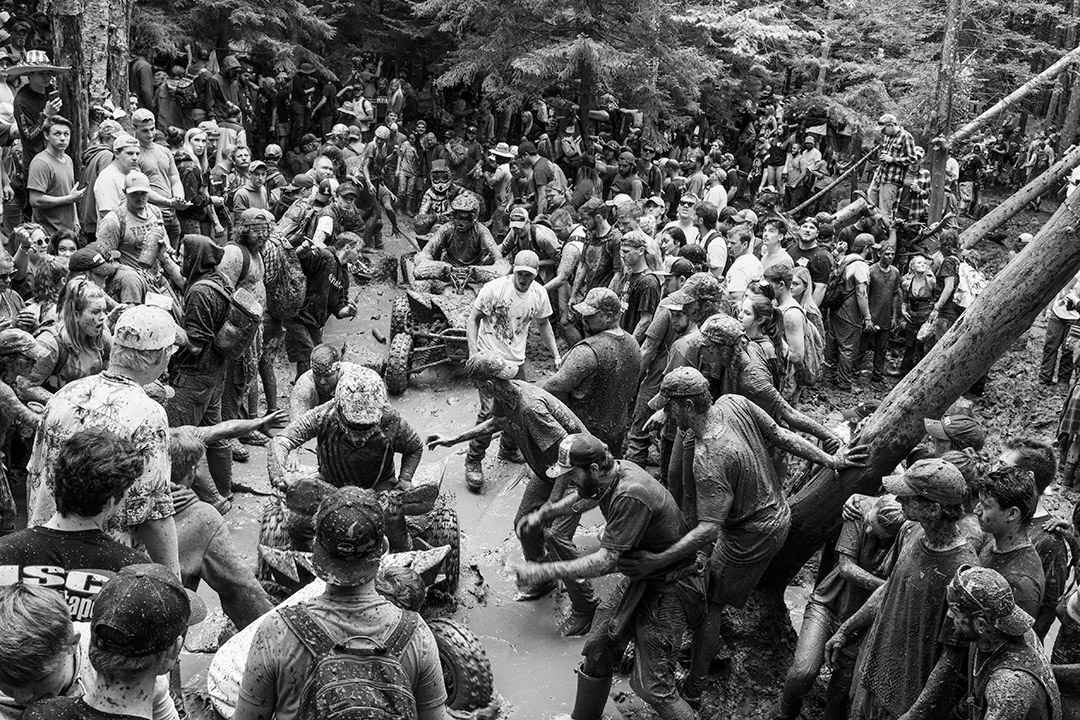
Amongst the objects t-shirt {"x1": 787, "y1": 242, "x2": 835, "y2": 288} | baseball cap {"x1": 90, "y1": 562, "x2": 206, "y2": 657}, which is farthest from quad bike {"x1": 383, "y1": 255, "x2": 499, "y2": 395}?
baseball cap {"x1": 90, "y1": 562, "x2": 206, "y2": 657}

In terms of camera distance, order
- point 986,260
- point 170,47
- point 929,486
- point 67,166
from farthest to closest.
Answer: point 986,260 → point 170,47 → point 67,166 → point 929,486

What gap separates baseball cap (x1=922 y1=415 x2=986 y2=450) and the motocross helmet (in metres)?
11.5

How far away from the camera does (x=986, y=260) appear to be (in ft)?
67.2

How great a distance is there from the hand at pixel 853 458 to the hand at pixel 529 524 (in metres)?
2.08

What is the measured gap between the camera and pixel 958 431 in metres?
6.45

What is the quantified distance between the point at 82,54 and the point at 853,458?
1100 centimetres

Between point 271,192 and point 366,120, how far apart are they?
6562 mm

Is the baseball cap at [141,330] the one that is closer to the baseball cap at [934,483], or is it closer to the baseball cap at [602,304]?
the baseball cap at [934,483]

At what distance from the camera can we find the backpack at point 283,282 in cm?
1030

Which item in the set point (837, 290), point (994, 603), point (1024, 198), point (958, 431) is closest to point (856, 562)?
point (958, 431)

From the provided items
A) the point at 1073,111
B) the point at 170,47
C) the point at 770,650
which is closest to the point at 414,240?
the point at 170,47

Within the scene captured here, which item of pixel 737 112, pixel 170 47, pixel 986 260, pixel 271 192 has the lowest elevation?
pixel 986 260

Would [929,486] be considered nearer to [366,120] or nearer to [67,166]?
[67,166]

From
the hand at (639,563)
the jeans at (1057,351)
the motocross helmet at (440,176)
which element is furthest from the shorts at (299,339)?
the jeans at (1057,351)
